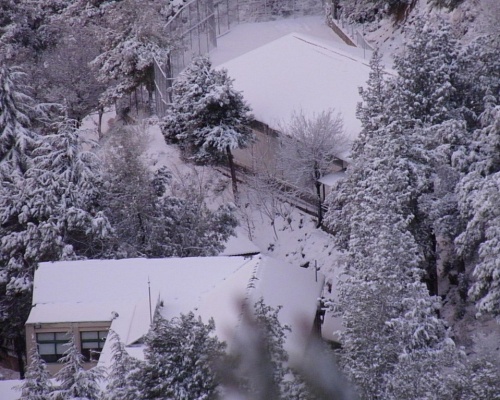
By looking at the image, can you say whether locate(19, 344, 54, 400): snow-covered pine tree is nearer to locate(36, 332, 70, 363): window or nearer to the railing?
locate(36, 332, 70, 363): window

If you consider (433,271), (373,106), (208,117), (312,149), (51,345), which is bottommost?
(51,345)

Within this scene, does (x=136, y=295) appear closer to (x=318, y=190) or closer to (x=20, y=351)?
(x=20, y=351)

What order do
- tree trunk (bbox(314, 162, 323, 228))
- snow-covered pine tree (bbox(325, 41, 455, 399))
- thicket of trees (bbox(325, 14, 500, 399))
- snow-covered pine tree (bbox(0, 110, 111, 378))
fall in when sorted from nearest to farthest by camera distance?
snow-covered pine tree (bbox(325, 41, 455, 399)) → thicket of trees (bbox(325, 14, 500, 399)) → snow-covered pine tree (bbox(0, 110, 111, 378)) → tree trunk (bbox(314, 162, 323, 228))

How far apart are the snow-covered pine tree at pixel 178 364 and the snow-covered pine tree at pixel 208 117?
18.5 meters

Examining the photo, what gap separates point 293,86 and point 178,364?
933 inches

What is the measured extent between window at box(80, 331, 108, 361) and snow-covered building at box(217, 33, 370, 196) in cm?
1319

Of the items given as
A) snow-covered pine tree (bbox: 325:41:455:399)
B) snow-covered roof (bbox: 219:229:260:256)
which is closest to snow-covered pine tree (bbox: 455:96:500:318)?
snow-covered pine tree (bbox: 325:41:455:399)

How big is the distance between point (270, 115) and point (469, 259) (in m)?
13.9

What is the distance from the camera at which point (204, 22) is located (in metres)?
55.1

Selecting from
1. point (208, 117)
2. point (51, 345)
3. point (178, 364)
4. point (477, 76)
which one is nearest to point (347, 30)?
point (208, 117)

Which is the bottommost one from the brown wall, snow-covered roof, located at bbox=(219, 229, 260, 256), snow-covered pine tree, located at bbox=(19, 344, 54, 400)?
the brown wall

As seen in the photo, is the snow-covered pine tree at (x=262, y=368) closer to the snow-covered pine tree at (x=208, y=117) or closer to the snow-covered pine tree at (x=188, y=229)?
the snow-covered pine tree at (x=188, y=229)

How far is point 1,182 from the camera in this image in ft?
124

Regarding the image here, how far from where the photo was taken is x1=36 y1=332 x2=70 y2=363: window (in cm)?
3159
